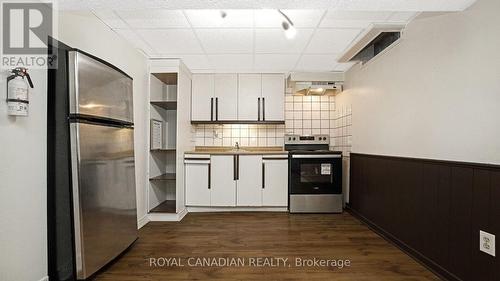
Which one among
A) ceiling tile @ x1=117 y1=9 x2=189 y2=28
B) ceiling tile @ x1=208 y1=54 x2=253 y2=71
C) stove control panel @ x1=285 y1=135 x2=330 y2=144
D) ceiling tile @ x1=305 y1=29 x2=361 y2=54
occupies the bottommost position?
Result: stove control panel @ x1=285 y1=135 x2=330 y2=144

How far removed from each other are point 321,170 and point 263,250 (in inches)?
68.5

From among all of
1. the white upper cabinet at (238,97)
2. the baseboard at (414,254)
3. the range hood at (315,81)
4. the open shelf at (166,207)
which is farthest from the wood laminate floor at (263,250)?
the range hood at (315,81)

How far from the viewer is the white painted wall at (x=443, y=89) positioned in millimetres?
1536

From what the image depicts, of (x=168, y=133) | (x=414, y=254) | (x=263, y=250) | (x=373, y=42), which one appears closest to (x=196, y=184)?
(x=168, y=133)

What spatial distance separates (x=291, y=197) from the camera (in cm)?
369

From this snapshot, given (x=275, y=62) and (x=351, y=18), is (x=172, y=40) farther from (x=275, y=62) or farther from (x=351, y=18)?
(x=351, y=18)

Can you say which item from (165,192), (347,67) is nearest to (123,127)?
(165,192)

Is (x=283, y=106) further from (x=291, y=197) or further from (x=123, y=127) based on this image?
(x=123, y=127)

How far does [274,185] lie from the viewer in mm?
3727

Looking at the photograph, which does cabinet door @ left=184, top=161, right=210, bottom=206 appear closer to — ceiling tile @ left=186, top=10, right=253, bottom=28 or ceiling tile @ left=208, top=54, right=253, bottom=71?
ceiling tile @ left=208, top=54, right=253, bottom=71

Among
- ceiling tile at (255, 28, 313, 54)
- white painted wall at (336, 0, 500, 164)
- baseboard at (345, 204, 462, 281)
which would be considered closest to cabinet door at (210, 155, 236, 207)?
ceiling tile at (255, 28, 313, 54)

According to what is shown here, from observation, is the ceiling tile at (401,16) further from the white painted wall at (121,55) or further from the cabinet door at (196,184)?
the cabinet door at (196,184)

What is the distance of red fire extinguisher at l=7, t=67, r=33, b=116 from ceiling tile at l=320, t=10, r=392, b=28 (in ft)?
7.24

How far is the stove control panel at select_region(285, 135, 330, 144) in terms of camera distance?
4.16 metres
